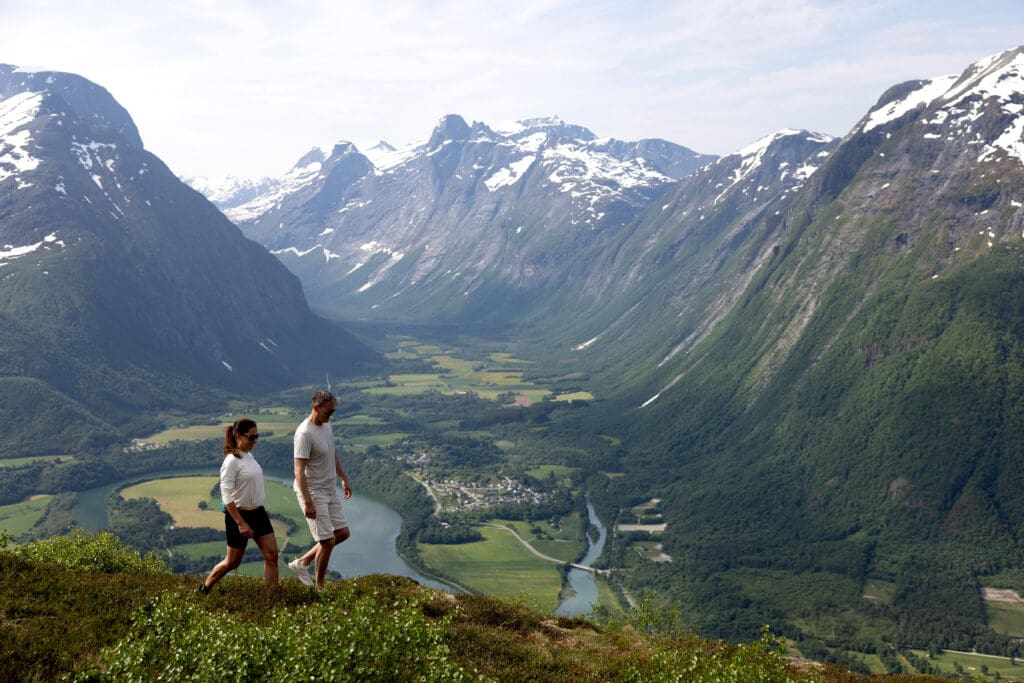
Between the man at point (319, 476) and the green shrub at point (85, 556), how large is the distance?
10896mm

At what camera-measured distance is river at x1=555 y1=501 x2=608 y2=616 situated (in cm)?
13925

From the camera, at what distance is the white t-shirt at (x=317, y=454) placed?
24.4 m

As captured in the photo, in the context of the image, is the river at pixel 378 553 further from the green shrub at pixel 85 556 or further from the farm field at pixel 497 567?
the green shrub at pixel 85 556

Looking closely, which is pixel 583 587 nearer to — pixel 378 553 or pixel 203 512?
pixel 378 553

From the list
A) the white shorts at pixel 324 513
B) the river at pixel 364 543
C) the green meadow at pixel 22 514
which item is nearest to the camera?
the white shorts at pixel 324 513

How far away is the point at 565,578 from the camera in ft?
523

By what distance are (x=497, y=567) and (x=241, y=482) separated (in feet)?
482

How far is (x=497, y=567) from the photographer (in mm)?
162000

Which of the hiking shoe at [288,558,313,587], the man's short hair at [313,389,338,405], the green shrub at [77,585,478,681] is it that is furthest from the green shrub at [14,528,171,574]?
the man's short hair at [313,389,338,405]

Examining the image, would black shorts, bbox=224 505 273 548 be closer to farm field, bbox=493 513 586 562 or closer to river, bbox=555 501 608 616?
river, bbox=555 501 608 616

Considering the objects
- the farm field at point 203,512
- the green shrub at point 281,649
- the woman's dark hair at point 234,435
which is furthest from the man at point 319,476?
the farm field at point 203,512

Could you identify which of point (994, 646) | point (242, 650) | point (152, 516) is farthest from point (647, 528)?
point (242, 650)

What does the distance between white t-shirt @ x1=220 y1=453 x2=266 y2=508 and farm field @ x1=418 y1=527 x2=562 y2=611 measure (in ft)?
414

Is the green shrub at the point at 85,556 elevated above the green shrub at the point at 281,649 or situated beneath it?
situated beneath
